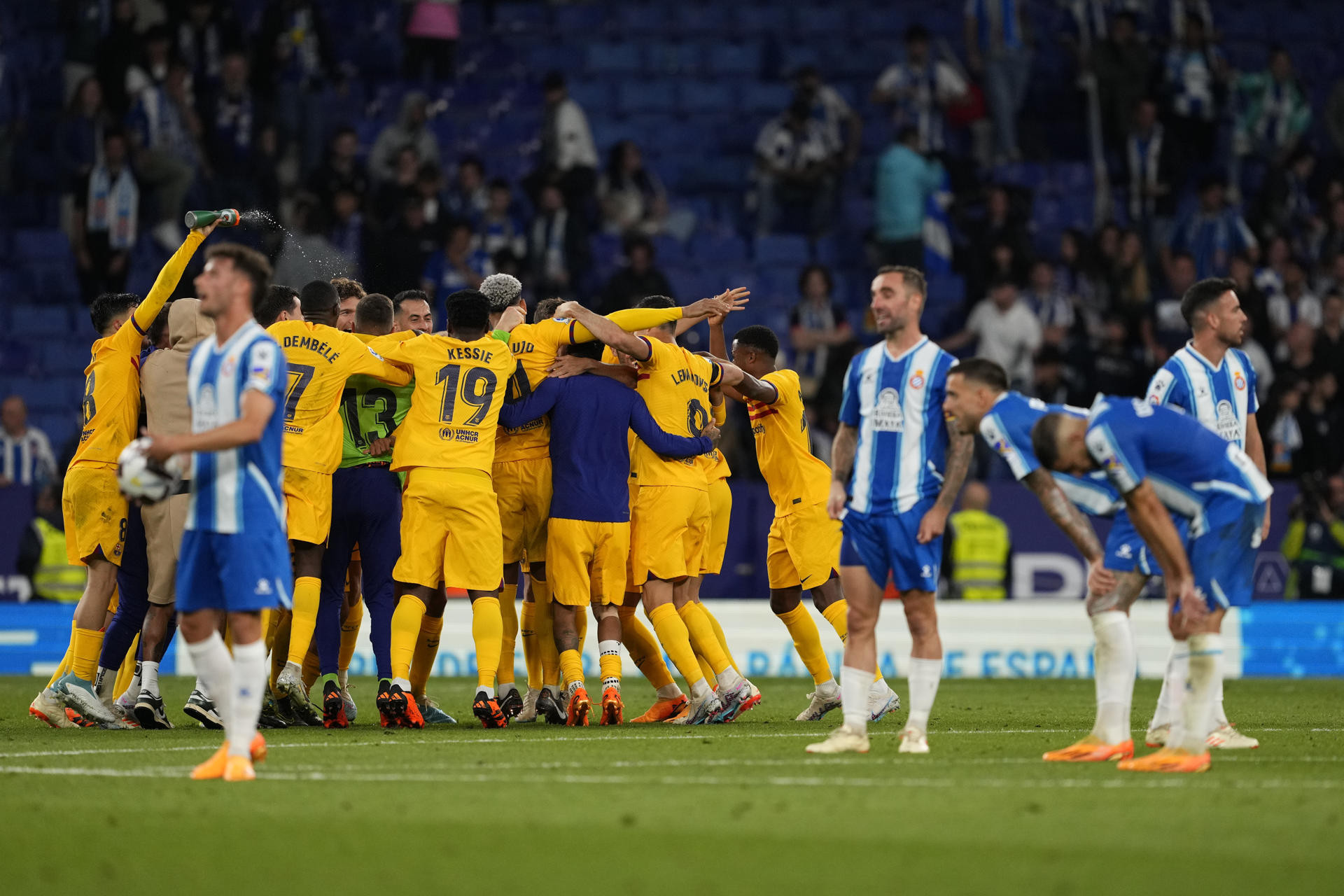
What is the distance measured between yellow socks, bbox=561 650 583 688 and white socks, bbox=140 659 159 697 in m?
2.46

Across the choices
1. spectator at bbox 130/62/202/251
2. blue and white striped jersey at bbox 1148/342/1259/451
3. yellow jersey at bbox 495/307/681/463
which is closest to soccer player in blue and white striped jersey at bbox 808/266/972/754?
blue and white striped jersey at bbox 1148/342/1259/451

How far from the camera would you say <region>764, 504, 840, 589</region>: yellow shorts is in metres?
11.4

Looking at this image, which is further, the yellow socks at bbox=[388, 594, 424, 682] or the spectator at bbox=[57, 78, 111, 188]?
the spectator at bbox=[57, 78, 111, 188]

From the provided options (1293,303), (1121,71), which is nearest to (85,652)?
(1293,303)

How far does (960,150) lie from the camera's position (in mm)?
22469

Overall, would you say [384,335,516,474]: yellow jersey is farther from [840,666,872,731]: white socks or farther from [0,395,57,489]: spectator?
[0,395,57,489]: spectator

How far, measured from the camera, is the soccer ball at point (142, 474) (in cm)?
720

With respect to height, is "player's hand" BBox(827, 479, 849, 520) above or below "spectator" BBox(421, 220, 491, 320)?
below

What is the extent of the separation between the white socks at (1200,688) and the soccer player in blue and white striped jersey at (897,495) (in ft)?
3.87

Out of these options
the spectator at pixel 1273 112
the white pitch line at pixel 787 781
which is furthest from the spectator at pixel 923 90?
the white pitch line at pixel 787 781

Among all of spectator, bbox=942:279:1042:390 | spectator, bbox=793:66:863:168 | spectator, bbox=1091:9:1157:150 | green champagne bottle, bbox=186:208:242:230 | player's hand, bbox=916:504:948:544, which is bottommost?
player's hand, bbox=916:504:948:544

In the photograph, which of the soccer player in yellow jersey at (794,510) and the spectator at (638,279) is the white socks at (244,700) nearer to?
the soccer player in yellow jersey at (794,510)

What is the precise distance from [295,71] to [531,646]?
1202 centimetres

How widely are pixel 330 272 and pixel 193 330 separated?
23.3ft
